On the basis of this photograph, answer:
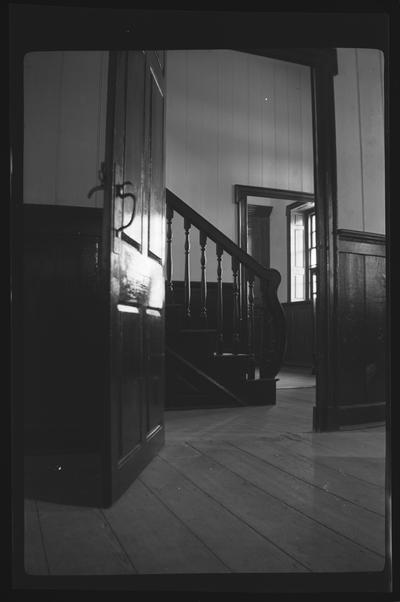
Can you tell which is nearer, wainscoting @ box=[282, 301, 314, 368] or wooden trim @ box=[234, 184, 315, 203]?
wooden trim @ box=[234, 184, 315, 203]

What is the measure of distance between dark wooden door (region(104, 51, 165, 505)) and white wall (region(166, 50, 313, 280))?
3.94 metres

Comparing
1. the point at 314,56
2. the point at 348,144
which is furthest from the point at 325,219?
the point at 314,56

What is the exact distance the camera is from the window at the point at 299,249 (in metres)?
8.62

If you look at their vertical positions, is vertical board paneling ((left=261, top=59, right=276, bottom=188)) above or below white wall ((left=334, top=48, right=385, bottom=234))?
above

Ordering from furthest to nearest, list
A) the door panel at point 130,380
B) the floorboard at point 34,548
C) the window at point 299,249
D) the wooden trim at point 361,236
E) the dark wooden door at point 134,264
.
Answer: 1. the window at point 299,249
2. the wooden trim at point 361,236
3. the door panel at point 130,380
4. the dark wooden door at point 134,264
5. the floorboard at point 34,548

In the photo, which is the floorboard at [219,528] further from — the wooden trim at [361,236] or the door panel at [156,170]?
the wooden trim at [361,236]

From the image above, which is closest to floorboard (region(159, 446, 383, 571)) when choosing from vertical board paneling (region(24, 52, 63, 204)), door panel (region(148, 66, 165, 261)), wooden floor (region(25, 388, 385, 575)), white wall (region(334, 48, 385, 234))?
wooden floor (region(25, 388, 385, 575))

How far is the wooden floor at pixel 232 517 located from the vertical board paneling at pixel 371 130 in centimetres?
165

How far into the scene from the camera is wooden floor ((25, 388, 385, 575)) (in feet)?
4.63

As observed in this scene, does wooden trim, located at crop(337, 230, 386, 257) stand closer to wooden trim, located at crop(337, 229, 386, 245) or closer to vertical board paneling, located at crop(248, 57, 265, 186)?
wooden trim, located at crop(337, 229, 386, 245)

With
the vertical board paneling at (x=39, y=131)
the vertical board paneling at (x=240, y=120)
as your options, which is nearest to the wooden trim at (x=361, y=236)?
the vertical board paneling at (x=39, y=131)

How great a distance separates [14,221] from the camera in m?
1.24

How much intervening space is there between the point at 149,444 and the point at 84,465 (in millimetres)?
330

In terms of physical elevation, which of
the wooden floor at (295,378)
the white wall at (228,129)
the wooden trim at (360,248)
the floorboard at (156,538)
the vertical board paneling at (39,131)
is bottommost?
the wooden floor at (295,378)
